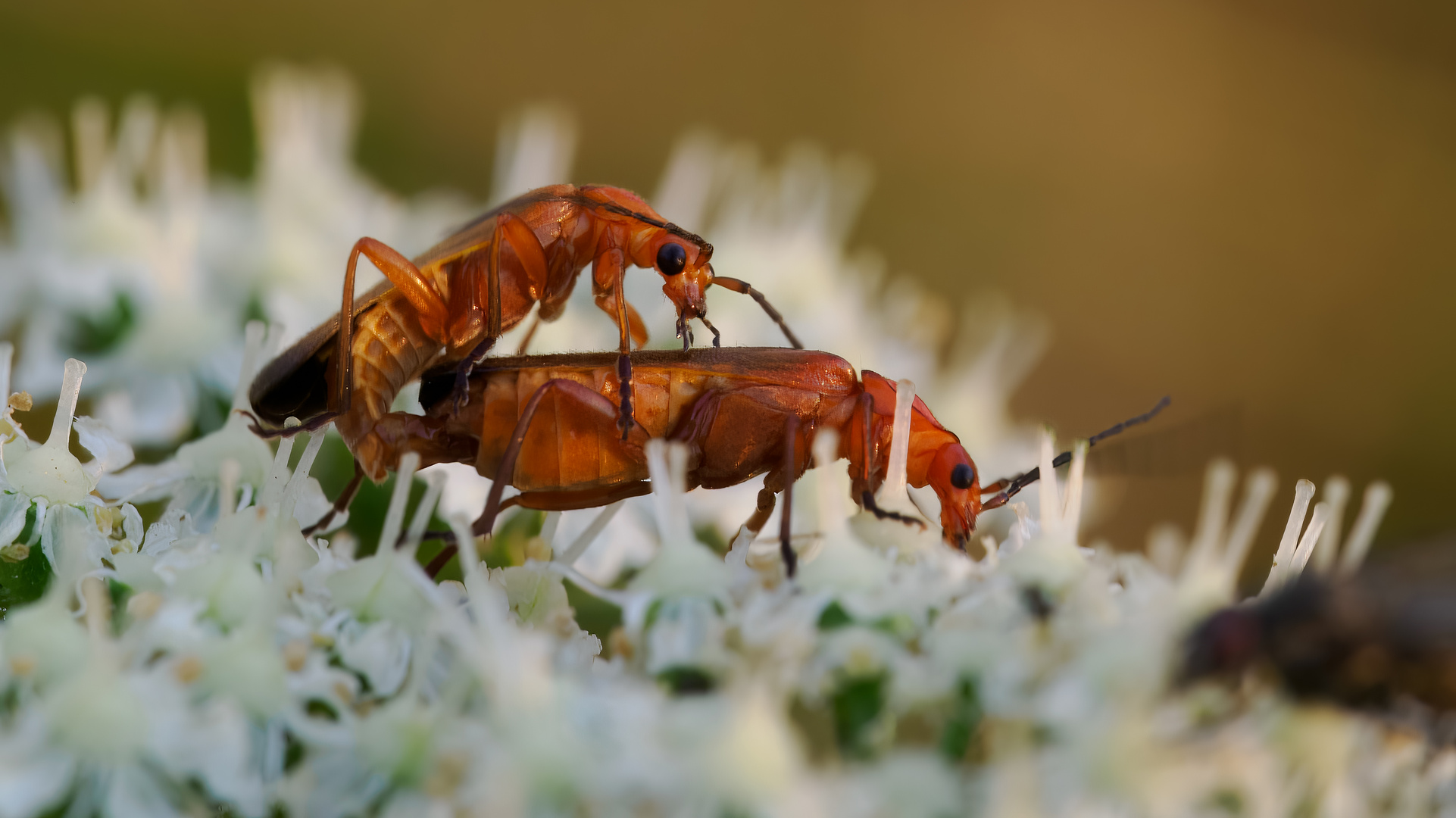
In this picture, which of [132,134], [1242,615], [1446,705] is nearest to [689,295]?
[1242,615]

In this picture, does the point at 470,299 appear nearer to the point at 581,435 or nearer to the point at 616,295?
the point at 616,295

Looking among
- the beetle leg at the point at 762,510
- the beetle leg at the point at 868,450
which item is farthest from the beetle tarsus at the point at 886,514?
the beetle leg at the point at 762,510

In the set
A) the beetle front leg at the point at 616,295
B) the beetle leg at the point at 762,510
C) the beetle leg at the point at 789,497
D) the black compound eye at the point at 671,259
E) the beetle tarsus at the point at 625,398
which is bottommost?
the beetle leg at the point at 762,510

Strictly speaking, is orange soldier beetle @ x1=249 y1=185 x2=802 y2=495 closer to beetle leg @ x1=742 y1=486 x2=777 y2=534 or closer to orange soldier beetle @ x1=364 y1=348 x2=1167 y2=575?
orange soldier beetle @ x1=364 y1=348 x2=1167 y2=575

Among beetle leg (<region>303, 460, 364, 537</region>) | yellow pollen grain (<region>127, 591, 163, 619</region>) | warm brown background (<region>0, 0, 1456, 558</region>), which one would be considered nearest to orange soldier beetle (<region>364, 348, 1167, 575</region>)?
beetle leg (<region>303, 460, 364, 537</region>)

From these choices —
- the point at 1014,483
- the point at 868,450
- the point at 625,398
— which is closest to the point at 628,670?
the point at 625,398

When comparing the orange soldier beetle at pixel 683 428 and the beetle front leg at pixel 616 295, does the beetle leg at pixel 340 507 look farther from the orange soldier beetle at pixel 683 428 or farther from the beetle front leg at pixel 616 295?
the beetle front leg at pixel 616 295
